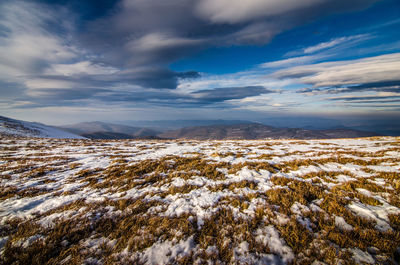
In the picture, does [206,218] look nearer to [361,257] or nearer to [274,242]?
[274,242]

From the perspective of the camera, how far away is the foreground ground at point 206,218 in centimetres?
387

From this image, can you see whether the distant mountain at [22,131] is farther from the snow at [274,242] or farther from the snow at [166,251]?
the snow at [274,242]

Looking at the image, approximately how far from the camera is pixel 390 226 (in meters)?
4.52

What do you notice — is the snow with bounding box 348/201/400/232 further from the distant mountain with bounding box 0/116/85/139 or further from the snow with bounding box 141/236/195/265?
the distant mountain with bounding box 0/116/85/139

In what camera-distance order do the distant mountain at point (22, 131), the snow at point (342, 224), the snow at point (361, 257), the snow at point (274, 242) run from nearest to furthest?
the snow at point (361, 257), the snow at point (274, 242), the snow at point (342, 224), the distant mountain at point (22, 131)

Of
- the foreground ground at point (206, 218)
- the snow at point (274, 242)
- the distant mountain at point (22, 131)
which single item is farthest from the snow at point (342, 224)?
the distant mountain at point (22, 131)

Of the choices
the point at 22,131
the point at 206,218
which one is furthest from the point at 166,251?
the point at 22,131

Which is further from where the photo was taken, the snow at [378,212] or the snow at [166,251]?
the snow at [378,212]

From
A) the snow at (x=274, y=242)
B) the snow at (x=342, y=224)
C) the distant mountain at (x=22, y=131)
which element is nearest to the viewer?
the snow at (x=274, y=242)

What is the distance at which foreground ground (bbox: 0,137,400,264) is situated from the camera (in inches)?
152

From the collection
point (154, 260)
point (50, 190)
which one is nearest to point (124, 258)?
point (154, 260)

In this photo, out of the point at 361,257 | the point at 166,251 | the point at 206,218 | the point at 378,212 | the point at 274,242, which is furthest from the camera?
the point at 206,218

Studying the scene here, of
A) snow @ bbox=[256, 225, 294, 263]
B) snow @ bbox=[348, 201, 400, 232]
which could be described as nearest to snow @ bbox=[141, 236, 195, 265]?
snow @ bbox=[256, 225, 294, 263]

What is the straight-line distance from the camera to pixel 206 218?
5391mm
